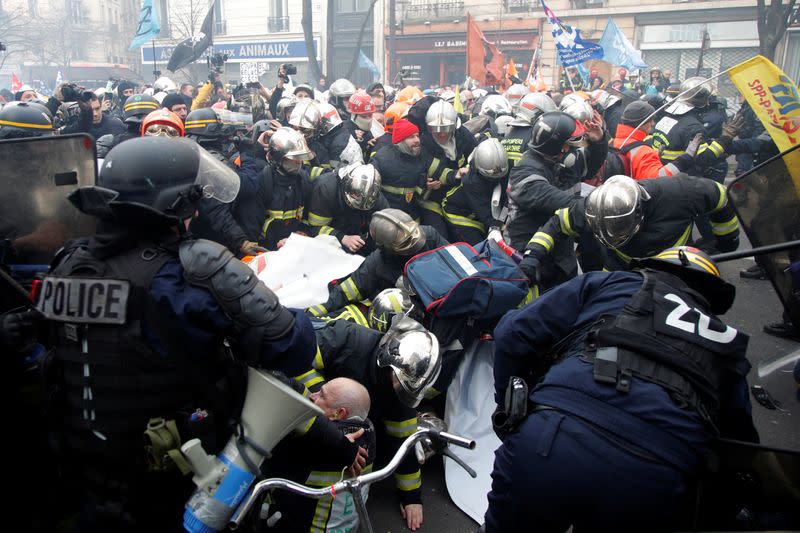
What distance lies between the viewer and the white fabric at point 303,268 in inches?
165

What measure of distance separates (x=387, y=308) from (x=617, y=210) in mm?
1617

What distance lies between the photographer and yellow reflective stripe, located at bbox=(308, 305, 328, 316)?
394cm

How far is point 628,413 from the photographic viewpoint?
2080 mm

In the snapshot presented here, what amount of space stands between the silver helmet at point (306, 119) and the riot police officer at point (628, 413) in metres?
4.88

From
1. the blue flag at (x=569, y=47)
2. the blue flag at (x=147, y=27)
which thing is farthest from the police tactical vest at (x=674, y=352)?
the blue flag at (x=147, y=27)

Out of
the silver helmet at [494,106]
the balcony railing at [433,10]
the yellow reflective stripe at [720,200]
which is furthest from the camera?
the balcony railing at [433,10]

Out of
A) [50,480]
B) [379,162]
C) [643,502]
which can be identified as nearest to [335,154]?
[379,162]

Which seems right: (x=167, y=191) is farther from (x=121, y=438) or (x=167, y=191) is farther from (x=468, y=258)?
(x=468, y=258)

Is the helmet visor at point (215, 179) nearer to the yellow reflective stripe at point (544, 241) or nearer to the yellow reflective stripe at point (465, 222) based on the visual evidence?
the yellow reflective stripe at point (544, 241)

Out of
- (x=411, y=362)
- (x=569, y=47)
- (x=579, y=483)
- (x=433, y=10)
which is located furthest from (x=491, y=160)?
(x=433, y=10)

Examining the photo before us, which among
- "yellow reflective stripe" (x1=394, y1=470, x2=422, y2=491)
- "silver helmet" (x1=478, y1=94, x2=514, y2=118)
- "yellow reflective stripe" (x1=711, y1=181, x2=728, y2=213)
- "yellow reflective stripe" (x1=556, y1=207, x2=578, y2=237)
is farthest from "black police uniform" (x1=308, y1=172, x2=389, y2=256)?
"silver helmet" (x1=478, y1=94, x2=514, y2=118)

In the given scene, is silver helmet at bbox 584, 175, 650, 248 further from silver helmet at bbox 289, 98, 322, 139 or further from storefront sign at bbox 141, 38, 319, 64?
storefront sign at bbox 141, 38, 319, 64

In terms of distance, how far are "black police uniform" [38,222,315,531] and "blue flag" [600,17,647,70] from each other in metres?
15.1

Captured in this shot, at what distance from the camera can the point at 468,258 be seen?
405cm
